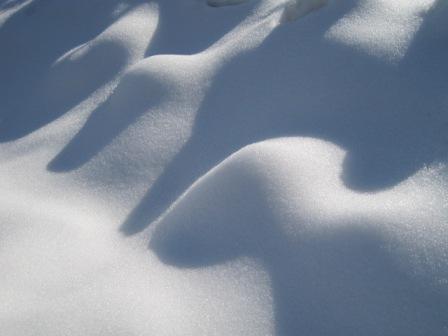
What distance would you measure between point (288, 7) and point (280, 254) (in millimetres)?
1467

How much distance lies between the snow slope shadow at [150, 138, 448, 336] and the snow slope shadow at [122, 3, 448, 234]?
12cm

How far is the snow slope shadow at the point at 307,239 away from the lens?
1.22 metres

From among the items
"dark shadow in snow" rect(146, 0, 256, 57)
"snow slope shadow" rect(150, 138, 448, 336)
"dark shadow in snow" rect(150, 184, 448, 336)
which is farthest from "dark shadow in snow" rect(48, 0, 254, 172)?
"dark shadow in snow" rect(150, 184, 448, 336)

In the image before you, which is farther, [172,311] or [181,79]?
[181,79]

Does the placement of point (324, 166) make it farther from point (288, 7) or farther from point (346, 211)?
point (288, 7)

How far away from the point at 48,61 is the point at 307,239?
2.38 m

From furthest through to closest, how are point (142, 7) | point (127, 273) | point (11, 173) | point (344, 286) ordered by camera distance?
point (142, 7) → point (11, 173) → point (127, 273) → point (344, 286)

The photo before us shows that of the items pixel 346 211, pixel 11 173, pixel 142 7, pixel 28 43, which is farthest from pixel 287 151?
pixel 28 43

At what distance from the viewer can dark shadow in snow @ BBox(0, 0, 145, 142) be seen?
2578 millimetres

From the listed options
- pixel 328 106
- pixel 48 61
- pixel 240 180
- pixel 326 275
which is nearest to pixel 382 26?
pixel 328 106

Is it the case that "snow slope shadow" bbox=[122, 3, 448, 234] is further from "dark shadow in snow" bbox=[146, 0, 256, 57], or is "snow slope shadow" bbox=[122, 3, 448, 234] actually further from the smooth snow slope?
"dark shadow in snow" bbox=[146, 0, 256, 57]

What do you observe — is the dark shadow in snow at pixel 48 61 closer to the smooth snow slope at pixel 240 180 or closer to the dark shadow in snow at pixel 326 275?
the smooth snow slope at pixel 240 180

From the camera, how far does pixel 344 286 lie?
128 centimetres

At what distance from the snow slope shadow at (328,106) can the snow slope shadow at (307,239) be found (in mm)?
118
